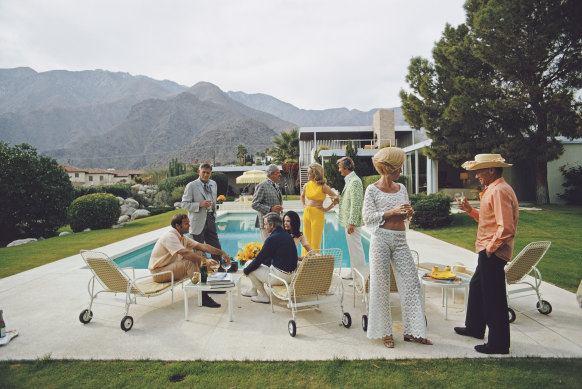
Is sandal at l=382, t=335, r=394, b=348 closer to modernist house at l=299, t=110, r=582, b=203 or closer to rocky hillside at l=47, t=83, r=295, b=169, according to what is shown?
modernist house at l=299, t=110, r=582, b=203

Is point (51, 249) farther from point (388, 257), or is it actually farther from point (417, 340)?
point (417, 340)

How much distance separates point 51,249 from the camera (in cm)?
885

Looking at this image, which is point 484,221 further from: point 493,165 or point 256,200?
point 256,200

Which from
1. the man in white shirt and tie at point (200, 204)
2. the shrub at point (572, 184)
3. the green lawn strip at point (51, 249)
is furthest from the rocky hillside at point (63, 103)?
the shrub at point (572, 184)

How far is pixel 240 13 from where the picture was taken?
902cm

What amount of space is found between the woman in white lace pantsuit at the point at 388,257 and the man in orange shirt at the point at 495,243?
0.59m

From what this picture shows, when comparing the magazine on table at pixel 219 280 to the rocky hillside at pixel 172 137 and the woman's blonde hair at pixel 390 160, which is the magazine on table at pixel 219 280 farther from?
the rocky hillside at pixel 172 137

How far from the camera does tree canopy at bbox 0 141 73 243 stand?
37.8ft

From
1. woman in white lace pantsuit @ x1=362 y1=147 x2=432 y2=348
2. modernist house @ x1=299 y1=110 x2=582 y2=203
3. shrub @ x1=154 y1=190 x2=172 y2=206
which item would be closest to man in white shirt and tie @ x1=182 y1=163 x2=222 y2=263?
woman in white lace pantsuit @ x1=362 y1=147 x2=432 y2=348

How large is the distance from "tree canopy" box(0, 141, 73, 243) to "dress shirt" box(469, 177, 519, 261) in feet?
45.7

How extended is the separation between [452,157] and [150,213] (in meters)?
16.8

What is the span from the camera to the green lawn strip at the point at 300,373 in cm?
267

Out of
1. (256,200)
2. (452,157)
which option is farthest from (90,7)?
(452,157)

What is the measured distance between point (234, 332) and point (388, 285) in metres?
1.75
